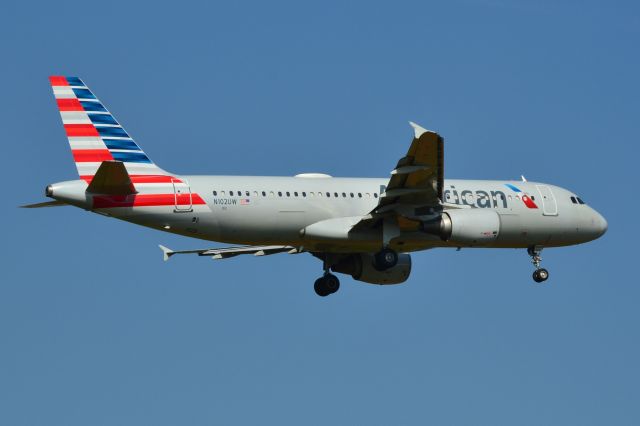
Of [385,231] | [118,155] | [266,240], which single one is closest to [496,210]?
[385,231]

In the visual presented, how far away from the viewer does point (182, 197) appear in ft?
125

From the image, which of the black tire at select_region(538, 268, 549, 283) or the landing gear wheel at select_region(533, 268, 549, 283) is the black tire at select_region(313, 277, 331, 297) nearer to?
the landing gear wheel at select_region(533, 268, 549, 283)

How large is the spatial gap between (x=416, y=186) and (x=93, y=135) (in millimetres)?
10075

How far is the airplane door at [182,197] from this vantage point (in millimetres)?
38000

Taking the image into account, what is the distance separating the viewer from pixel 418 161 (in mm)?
37344

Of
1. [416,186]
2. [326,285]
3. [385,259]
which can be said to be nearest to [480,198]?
[385,259]

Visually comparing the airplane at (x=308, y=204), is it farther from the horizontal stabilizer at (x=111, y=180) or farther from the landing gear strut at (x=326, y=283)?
the landing gear strut at (x=326, y=283)

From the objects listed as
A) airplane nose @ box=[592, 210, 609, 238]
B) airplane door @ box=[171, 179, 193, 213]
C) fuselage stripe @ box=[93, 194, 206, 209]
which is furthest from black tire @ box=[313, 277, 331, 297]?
airplane nose @ box=[592, 210, 609, 238]

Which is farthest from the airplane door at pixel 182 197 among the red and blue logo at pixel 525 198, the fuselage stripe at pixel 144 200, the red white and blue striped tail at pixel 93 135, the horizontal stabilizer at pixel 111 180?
the red and blue logo at pixel 525 198

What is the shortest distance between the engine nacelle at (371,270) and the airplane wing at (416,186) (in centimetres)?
411

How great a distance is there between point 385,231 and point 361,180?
8.24ft

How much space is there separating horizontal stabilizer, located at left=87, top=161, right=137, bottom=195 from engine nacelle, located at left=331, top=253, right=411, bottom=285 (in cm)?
1051

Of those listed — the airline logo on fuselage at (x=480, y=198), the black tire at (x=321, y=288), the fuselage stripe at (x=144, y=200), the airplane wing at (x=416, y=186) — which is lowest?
the black tire at (x=321, y=288)

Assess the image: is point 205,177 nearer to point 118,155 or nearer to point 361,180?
point 118,155
